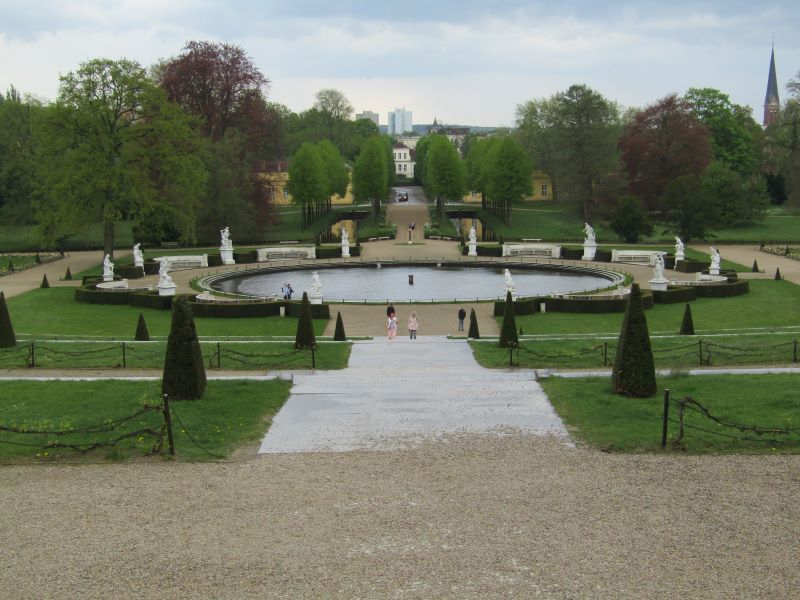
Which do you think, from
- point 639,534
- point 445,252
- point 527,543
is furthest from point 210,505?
point 445,252

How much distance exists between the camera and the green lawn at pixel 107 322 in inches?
1293

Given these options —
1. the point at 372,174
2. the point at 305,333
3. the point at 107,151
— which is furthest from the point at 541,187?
the point at 305,333

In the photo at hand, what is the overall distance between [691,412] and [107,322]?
26.9 m

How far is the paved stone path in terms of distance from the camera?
53.4 feet

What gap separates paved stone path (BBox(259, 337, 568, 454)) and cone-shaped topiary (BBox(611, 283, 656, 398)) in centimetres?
187

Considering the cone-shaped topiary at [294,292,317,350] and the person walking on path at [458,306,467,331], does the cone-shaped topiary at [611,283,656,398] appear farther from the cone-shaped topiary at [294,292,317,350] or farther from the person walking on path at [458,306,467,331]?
the person walking on path at [458,306,467,331]

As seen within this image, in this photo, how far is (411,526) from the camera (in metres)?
11.7

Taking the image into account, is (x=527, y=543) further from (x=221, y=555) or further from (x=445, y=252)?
(x=445, y=252)

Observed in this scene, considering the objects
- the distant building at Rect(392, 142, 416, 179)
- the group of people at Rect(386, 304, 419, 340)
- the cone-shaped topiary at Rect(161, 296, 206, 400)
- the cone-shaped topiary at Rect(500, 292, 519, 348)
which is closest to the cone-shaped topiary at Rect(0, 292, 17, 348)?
the cone-shaped topiary at Rect(161, 296, 206, 400)

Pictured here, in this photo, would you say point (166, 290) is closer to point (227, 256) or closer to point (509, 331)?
point (227, 256)

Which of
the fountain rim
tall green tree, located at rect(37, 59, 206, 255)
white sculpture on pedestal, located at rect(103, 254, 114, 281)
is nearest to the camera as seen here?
white sculpture on pedestal, located at rect(103, 254, 114, 281)

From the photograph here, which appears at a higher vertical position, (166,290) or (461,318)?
(166,290)

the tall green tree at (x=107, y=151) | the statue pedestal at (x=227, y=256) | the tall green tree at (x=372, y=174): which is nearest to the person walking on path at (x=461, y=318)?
the tall green tree at (x=107, y=151)

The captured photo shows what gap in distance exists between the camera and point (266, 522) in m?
12.0
